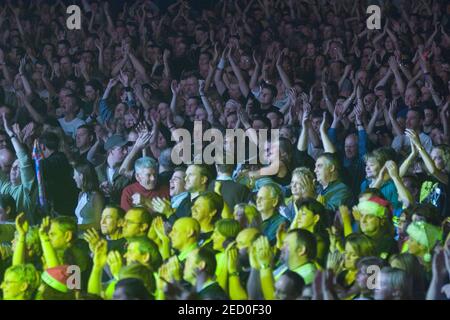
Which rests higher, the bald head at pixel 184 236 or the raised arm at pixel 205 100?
the raised arm at pixel 205 100

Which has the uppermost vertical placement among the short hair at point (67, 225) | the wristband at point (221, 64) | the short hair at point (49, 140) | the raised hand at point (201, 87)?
the wristband at point (221, 64)

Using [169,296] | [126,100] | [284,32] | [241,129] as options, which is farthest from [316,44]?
[169,296]

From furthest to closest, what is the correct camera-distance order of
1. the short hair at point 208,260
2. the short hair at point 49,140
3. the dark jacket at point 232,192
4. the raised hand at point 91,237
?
the short hair at point 49,140, the dark jacket at point 232,192, the raised hand at point 91,237, the short hair at point 208,260

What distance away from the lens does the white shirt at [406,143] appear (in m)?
8.67

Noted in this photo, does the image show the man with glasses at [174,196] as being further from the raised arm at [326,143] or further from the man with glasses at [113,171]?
the raised arm at [326,143]

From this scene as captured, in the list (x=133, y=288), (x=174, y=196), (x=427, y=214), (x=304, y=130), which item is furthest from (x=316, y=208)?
(x=133, y=288)

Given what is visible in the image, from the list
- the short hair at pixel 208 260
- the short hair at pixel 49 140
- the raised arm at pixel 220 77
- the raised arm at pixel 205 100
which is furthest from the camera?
the raised arm at pixel 220 77

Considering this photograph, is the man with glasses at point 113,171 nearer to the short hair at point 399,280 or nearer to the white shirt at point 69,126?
the white shirt at point 69,126

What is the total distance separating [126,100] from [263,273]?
6.30ft

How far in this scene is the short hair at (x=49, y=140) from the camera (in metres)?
8.64

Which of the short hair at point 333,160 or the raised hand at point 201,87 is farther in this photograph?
the raised hand at point 201,87

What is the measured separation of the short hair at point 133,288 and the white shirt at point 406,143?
8.06 ft

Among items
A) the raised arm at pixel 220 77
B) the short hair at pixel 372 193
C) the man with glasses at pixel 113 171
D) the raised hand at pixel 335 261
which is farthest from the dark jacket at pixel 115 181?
the short hair at pixel 372 193

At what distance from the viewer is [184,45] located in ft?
29.3
